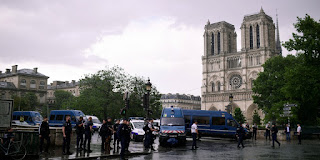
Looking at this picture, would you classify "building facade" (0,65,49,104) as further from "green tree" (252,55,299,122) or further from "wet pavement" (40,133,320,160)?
"wet pavement" (40,133,320,160)

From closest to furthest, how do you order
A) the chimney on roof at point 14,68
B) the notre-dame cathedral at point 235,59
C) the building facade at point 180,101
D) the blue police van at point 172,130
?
the blue police van at point 172,130, the chimney on roof at point 14,68, the notre-dame cathedral at point 235,59, the building facade at point 180,101

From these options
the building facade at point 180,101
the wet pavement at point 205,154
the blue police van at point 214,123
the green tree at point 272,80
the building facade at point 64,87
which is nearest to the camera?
the wet pavement at point 205,154

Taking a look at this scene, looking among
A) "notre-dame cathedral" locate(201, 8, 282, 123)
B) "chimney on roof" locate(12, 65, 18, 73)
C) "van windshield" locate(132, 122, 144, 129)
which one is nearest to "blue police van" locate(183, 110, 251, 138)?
"van windshield" locate(132, 122, 144, 129)

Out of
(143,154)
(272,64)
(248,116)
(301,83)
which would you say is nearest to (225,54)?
(248,116)

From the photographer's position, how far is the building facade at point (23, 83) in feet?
254

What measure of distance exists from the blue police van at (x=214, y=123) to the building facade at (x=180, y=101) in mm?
104665

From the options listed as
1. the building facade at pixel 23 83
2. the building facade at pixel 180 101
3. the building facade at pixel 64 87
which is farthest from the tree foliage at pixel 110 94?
the building facade at pixel 180 101

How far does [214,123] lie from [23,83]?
65.7 meters

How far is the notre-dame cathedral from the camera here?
3334 inches

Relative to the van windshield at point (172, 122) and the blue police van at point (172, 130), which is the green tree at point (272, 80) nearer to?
the van windshield at point (172, 122)

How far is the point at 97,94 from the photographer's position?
154ft

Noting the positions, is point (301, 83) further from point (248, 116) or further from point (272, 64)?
point (248, 116)

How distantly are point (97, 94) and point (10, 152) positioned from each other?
→ 3558cm

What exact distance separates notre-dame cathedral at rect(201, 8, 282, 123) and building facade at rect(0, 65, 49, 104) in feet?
154
